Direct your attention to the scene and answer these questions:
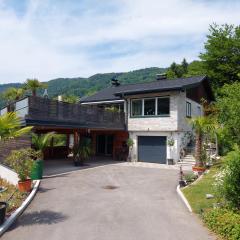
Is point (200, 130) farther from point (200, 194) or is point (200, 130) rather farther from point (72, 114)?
point (72, 114)

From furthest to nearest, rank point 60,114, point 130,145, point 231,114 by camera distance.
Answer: point 130,145 → point 60,114 → point 231,114

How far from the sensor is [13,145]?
20406 mm

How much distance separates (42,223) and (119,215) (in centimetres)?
265

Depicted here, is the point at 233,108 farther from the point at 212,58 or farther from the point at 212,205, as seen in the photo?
the point at 212,58

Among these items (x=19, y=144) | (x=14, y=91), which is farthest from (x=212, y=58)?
(x=19, y=144)

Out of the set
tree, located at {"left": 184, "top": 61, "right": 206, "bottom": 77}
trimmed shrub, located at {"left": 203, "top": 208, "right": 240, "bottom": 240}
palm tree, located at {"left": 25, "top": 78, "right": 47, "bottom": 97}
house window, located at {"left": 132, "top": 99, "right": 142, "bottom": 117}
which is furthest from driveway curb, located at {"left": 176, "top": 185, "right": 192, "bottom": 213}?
tree, located at {"left": 184, "top": 61, "right": 206, "bottom": 77}

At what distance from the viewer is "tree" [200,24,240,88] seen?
43.6 metres

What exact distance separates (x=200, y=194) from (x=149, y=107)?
15078 millimetres

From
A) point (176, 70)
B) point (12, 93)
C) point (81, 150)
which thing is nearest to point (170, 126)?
point (81, 150)

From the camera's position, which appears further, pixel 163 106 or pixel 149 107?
pixel 149 107

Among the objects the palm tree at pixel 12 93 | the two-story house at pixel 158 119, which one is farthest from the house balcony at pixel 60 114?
the palm tree at pixel 12 93

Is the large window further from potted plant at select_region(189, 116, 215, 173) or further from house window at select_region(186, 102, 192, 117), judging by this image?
potted plant at select_region(189, 116, 215, 173)

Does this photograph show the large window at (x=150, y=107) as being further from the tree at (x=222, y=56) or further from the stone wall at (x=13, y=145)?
the tree at (x=222, y=56)

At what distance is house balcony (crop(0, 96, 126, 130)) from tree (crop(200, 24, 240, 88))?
2220cm
